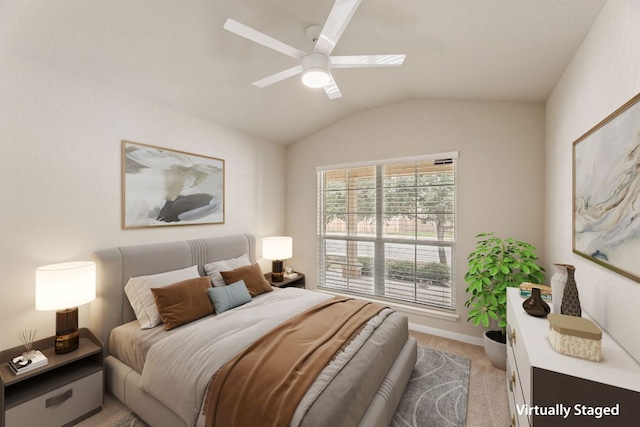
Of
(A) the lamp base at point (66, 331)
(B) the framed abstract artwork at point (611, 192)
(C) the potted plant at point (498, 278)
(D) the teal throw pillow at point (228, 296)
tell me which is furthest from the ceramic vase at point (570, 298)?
(A) the lamp base at point (66, 331)

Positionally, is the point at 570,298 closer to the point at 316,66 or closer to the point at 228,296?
the point at 316,66

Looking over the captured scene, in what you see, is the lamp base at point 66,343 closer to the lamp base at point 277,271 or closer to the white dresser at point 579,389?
the lamp base at point 277,271

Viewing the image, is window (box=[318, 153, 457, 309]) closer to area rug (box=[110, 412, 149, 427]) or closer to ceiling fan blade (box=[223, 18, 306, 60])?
ceiling fan blade (box=[223, 18, 306, 60])

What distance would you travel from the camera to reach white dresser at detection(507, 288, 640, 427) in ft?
3.31

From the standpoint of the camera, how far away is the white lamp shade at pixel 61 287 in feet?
6.10

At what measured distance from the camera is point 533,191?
9.20 ft

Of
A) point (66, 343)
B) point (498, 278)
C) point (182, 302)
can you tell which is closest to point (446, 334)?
point (498, 278)

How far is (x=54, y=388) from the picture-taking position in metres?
1.82

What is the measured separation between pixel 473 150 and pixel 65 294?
12.8 ft

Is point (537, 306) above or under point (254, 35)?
under

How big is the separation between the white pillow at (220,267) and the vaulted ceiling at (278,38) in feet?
5.78

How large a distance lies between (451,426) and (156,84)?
3.66 meters

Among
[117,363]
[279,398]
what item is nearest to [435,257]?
[279,398]

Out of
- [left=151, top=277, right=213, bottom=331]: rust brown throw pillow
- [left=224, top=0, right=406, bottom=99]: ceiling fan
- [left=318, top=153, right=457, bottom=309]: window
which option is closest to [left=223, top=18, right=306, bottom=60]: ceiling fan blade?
[left=224, top=0, right=406, bottom=99]: ceiling fan
